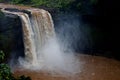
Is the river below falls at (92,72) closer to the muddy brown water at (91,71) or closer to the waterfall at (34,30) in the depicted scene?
the muddy brown water at (91,71)

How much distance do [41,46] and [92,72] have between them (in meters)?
3.85

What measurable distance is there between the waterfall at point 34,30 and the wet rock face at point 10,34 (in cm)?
41

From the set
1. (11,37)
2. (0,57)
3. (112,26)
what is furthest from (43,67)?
(0,57)

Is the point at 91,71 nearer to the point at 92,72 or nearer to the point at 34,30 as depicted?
the point at 92,72

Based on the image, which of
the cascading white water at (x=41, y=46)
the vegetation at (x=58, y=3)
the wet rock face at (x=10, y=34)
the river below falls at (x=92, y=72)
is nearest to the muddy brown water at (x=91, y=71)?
the river below falls at (x=92, y=72)

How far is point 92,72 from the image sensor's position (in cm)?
1512

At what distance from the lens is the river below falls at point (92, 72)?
560 inches

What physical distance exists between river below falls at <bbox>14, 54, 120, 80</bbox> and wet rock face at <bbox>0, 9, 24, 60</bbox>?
1179 mm

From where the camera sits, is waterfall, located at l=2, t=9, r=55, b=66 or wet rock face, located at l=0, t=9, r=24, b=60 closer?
wet rock face, located at l=0, t=9, r=24, b=60

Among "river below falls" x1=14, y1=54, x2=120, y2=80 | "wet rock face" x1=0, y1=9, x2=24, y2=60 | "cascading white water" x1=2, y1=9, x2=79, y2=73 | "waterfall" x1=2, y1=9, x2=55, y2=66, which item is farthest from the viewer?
"waterfall" x1=2, y1=9, x2=55, y2=66

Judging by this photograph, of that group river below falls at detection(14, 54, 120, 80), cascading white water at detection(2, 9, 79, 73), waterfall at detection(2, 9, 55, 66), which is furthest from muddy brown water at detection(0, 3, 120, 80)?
waterfall at detection(2, 9, 55, 66)

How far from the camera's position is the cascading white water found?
→ 15.7 meters

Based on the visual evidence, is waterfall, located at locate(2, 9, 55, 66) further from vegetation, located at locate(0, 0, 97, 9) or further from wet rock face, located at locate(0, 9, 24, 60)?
vegetation, located at locate(0, 0, 97, 9)

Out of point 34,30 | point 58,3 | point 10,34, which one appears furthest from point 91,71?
point 58,3
